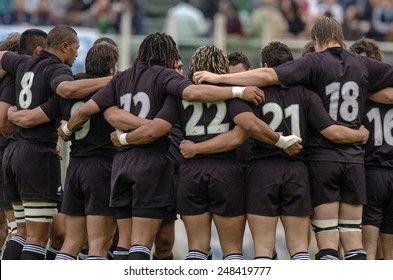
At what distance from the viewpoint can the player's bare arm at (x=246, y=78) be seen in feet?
34.0

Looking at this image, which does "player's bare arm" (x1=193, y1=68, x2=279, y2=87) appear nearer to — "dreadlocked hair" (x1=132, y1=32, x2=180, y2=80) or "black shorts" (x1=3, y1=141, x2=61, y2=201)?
"dreadlocked hair" (x1=132, y1=32, x2=180, y2=80)

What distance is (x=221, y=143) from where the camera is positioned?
10.3 meters

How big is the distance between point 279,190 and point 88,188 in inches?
76.1

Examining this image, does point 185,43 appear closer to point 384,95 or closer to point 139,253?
point 384,95

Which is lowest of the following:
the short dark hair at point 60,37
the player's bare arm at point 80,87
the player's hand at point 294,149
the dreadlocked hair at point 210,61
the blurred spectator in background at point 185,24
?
the player's hand at point 294,149

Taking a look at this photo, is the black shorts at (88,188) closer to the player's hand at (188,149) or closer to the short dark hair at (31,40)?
the player's hand at (188,149)

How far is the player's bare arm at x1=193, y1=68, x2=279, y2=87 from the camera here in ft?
34.0

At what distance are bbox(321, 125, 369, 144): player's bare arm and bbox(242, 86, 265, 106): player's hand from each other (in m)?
0.68

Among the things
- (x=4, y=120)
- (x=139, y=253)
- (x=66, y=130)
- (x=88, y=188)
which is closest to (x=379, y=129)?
(x=139, y=253)

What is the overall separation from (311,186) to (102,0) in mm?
12754

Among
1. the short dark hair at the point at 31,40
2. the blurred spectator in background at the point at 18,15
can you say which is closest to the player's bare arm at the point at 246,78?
the short dark hair at the point at 31,40

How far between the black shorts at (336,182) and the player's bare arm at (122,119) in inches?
67.2
